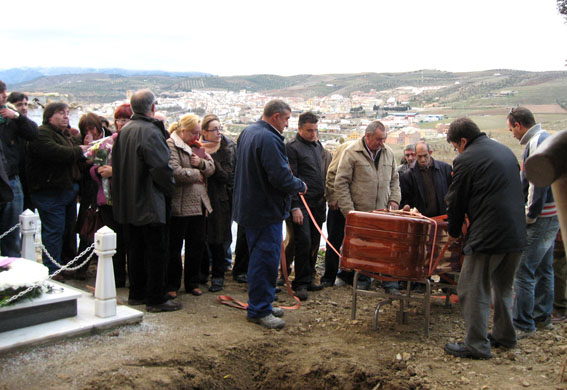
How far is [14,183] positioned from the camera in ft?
20.1

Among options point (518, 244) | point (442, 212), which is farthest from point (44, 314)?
point (442, 212)

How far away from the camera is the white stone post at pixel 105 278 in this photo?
4.77 meters

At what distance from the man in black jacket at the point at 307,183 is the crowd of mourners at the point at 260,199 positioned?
0.02 m

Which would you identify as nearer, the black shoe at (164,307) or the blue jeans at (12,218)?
the black shoe at (164,307)

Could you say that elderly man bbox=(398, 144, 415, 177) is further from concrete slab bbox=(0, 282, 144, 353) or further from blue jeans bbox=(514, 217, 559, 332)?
concrete slab bbox=(0, 282, 144, 353)

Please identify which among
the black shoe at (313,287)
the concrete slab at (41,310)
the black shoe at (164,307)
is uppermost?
the concrete slab at (41,310)

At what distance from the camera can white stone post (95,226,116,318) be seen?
188 inches

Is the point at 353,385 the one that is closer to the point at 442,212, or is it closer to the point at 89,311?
the point at 89,311

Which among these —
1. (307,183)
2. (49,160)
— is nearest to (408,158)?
(307,183)

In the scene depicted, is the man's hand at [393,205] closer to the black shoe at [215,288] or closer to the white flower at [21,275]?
the black shoe at [215,288]

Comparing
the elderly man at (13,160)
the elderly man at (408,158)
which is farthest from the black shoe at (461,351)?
the elderly man at (13,160)

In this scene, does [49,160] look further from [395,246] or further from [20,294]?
[395,246]

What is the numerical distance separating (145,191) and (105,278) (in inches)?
37.5

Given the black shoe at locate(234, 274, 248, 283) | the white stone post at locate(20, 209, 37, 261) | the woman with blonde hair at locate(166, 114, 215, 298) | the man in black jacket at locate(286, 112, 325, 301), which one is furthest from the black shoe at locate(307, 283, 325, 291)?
the white stone post at locate(20, 209, 37, 261)
